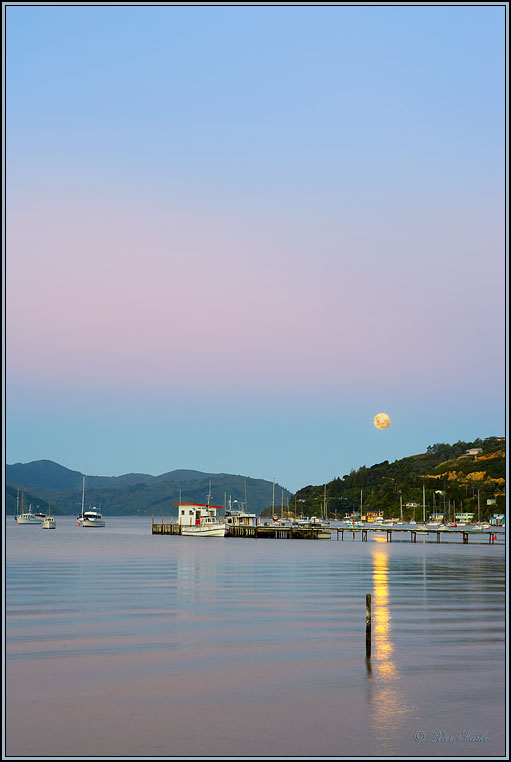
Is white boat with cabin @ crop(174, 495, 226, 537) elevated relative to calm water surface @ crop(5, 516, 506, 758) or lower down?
lower down

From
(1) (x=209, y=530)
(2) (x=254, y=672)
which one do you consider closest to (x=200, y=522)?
(1) (x=209, y=530)

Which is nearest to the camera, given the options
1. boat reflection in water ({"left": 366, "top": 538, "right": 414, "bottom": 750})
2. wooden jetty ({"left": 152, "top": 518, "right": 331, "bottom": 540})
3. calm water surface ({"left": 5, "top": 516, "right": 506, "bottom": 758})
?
calm water surface ({"left": 5, "top": 516, "right": 506, "bottom": 758})

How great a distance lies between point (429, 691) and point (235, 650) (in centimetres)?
1170

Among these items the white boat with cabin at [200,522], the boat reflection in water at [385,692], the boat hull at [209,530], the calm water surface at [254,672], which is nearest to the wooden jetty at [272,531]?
the white boat with cabin at [200,522]

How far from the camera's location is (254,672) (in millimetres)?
34500

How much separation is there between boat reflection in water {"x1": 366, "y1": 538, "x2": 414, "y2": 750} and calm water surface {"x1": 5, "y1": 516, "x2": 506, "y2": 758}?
96 mm

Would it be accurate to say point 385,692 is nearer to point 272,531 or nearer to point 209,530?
point 209,530

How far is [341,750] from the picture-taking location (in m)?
23.5

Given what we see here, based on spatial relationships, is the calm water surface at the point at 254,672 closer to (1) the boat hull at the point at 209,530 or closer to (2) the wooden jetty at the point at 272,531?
(1) the boat hull at the point at 209,530

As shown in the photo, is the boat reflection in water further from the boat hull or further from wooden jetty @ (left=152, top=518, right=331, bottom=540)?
wooden jetty @ (left=152, top=518, right=331, bottom=540)

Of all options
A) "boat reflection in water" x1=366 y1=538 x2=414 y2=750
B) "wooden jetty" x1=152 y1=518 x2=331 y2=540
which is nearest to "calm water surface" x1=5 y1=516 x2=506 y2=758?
"boat reflection in water" x1=366 y1=538 x2=414 y2=750

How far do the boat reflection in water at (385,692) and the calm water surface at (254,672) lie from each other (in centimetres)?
10

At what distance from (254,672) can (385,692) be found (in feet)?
20.5

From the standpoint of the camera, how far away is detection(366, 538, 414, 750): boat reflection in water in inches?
1008
